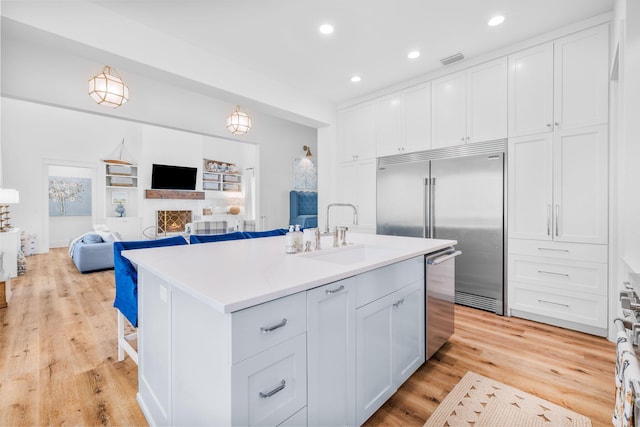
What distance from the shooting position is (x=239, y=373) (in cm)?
88

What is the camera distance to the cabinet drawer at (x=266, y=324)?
872 millimetres

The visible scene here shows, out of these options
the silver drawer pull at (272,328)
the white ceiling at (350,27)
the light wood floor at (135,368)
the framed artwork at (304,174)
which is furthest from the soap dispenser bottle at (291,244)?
the framed artwork at (304,174)

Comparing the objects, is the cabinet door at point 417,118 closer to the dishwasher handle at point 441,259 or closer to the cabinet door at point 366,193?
the cabinet door at point 366,193

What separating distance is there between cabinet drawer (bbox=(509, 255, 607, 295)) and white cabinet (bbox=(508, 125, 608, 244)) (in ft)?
0.72

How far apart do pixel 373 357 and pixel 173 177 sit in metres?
7.96

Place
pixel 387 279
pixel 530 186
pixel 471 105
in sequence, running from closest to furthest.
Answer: pixel 387 279 < pixel 530 186 < pixel 471 105

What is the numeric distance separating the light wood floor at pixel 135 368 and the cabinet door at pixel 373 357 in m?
0.14

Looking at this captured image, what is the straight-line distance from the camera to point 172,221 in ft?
26.2

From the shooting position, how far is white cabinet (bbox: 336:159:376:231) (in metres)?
4.05

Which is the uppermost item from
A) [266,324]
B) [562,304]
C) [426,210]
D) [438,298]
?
[426,210]

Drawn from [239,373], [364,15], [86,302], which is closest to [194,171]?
[86,302]

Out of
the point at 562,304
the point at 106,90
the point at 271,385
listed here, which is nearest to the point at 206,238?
the point at 271,385

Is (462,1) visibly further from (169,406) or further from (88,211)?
(88,211)

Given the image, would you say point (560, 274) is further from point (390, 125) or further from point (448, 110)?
point (390, 125)
